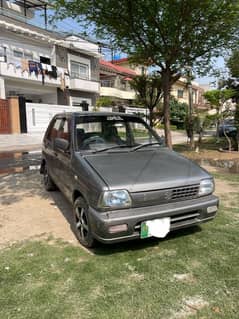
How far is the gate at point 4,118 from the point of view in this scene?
16.6 m

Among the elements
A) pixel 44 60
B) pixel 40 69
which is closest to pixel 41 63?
pixel 40 69

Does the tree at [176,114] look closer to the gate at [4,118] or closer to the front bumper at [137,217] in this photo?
the gate at [4,118]

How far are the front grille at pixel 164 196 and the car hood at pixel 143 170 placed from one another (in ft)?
0.16

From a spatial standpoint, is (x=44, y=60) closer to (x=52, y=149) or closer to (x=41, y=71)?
(x=41, y=71)


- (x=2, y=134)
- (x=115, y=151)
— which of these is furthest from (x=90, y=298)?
(x=2, y=134)

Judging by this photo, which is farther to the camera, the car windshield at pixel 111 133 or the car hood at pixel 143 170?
the car windshield at pixel 111 133

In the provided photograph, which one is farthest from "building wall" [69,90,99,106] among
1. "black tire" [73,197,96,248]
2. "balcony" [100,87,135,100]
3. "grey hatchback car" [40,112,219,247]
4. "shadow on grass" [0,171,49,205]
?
"black tire" [73,197,96,248]

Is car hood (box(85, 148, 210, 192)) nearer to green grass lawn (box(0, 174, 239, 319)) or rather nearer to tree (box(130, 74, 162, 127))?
green grass lawn (box(0, 174, 239, 319))

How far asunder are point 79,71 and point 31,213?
22.3m

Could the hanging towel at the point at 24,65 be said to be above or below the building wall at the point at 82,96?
above

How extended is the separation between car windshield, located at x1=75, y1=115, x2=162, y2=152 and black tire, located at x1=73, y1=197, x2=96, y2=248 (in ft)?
2.66

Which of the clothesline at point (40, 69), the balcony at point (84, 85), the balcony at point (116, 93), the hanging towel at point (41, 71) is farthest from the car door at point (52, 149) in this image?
the balcony at point (116, 93)

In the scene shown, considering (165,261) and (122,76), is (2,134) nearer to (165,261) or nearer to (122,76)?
(165,261)

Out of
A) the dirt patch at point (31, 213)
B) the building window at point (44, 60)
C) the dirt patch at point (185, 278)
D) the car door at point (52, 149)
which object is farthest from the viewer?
the building window at point (44, 60)
